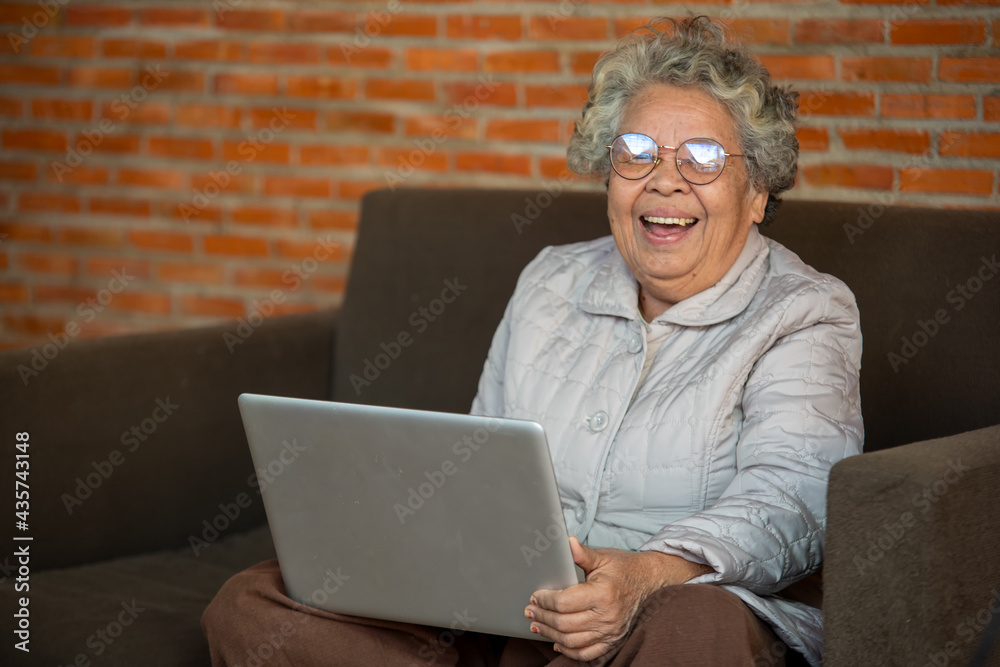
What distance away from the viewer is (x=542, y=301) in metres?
1.70

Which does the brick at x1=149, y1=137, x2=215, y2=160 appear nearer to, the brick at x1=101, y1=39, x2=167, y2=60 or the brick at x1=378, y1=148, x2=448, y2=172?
the brick at x1=101, y1=39, x2=167, y2=60

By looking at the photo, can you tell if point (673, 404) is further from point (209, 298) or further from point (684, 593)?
point (209, 298)

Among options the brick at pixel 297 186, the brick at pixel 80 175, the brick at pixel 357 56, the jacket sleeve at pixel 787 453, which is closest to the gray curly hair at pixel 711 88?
the jacket sleeve at pixel 787 453

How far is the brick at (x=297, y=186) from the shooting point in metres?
2.71

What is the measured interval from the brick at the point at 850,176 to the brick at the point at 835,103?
113 mm

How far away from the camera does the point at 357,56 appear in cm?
261

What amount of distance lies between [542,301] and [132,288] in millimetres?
1681

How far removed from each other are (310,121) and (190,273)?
58 cm

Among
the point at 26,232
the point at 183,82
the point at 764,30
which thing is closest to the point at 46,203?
the point at 26,232

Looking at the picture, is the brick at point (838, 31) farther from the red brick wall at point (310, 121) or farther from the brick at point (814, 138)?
the brick at point (814, 138)

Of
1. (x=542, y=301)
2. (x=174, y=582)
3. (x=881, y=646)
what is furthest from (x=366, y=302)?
(x=881, y=646)

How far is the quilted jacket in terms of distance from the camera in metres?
1.25

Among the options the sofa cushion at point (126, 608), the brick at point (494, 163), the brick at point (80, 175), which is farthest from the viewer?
the brick at point (80, 175)

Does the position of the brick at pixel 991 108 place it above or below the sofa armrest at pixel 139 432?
above
